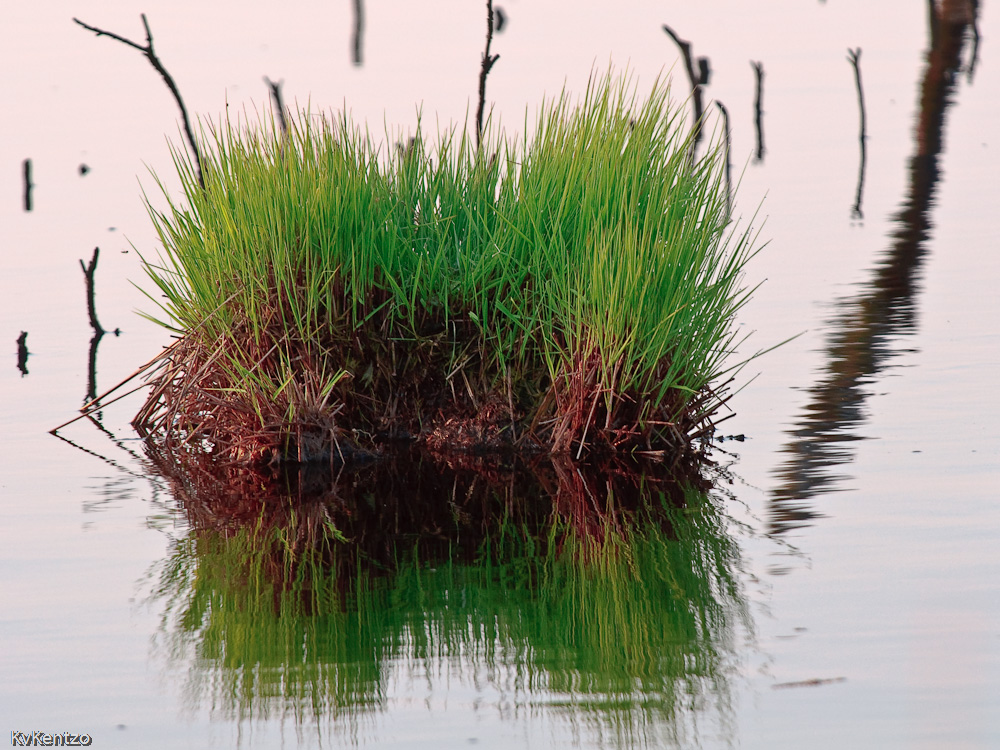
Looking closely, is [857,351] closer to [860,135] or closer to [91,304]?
[91,304]

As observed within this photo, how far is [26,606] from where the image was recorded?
532 centimetres

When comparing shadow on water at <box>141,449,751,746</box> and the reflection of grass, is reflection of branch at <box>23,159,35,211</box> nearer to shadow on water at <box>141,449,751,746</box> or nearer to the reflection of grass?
shadow on water at <box>141,449,751,746</box>

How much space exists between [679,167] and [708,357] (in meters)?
0.96

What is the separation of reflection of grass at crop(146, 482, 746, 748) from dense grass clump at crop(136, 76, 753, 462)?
0.83 m

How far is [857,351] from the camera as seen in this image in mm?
8891

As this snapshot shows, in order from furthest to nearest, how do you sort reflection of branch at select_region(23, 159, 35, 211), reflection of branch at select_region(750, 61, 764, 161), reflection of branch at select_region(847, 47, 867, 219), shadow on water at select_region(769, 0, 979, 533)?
Result: 1. reflection of branch at select_region(750, 61, 764, 161)
2. reflection of branch at select_region(23, 159, 35, 211)
3. reflection of branch at select_region(847, 47, 867, 219)
4. shadow on water at select_region(769, 0, 979, 533)

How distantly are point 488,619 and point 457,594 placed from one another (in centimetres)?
30

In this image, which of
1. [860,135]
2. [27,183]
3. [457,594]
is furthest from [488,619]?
[860,135]

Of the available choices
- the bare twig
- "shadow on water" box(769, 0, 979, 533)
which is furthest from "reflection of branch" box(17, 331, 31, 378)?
"shadow on water" box(769, 0, 979, 533)

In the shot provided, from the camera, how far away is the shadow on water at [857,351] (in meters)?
6.47

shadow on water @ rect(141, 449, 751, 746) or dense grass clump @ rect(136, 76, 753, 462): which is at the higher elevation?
dense grass clump @ rect(136, 76, 753, 462)

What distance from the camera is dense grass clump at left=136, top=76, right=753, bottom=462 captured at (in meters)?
6.66

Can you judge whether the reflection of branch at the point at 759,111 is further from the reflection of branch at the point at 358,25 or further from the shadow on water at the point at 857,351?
the reflection of branch at the point at 358,25
